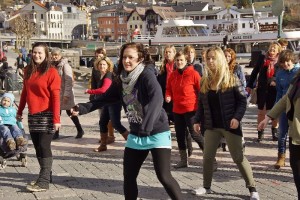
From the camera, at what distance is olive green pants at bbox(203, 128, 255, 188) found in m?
5.21

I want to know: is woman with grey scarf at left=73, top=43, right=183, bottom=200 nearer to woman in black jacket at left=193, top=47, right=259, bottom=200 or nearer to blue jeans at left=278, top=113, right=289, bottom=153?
woman in black jacket at left=193, top=47, right=259, bottom=200

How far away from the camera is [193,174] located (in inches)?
257

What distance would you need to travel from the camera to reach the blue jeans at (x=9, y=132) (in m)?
6.87

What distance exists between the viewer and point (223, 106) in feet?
16.9

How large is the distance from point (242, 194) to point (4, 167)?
137 inches

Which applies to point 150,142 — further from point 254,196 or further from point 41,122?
point 41,122

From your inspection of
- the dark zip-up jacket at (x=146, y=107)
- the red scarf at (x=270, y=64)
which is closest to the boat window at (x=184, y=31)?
the red scarf at (x=270, y=64)

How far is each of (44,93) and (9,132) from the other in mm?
1647

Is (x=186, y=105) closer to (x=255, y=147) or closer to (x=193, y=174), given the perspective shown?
(x=193, y=174)

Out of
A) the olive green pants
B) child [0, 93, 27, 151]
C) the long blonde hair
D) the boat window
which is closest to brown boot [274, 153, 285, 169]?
the olive green pants

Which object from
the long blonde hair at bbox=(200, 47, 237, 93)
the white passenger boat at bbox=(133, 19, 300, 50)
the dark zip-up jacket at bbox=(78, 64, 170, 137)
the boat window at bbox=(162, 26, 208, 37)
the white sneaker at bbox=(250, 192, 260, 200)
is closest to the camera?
the dark zip-up jacket at bbox=(78, 64, 170, 137)

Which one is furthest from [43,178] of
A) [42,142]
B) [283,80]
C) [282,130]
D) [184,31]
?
[184,31]

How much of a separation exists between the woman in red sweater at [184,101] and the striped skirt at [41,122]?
6.20 feet

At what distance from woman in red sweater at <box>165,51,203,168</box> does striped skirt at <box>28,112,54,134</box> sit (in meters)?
1.89
